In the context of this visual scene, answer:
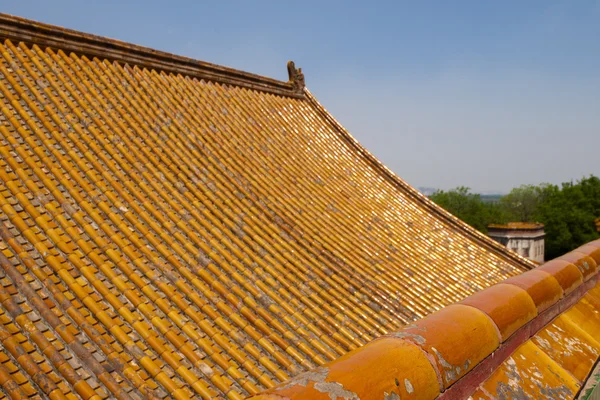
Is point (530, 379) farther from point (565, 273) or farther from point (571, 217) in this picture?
point (571, 217)

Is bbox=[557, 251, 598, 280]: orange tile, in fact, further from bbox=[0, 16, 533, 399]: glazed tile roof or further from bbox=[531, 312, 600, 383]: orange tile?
bbox=[0, 16, 533, 399]: glazed tile roof

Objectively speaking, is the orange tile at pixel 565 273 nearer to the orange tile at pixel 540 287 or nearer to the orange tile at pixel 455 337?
the orange tile at pixel 540 287

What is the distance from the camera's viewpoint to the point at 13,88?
4980 mm

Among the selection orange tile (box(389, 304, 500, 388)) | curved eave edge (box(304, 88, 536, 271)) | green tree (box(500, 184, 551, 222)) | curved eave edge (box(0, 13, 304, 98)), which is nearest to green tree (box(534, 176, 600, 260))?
green tree (box(500, 184, 551, 222))

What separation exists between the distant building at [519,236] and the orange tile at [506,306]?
94.2 feet

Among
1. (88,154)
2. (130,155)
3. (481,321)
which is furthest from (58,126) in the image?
(481,321)

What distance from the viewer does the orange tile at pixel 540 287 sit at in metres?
2.07

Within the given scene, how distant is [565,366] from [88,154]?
4.95 meters

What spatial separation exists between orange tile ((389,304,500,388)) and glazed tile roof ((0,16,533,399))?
225cm

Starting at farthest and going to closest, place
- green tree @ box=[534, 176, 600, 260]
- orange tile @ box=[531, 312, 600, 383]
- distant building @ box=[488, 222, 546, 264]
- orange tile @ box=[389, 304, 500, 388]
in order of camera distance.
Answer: green tree @ box=[534, 176, 600, 260], distant building @ box=[488, 222, 546, 264], orange tile @ box=[531, 312, 600, 383], orange tile @ box=[389, 304, 500, 388]

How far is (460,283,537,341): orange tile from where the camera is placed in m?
1.75

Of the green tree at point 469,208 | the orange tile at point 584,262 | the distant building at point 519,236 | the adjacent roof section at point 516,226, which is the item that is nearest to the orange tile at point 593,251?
the orange tile at point 584,262

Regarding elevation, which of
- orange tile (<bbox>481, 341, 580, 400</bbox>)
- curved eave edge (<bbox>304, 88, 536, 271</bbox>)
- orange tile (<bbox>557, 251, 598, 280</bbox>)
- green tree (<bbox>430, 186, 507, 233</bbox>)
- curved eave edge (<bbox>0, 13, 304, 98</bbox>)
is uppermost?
green tree (<bbox>430, 186, 507, 233</bbox>)

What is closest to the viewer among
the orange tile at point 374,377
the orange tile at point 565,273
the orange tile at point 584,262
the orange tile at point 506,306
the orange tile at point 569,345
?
the orange tile at point 374,377
